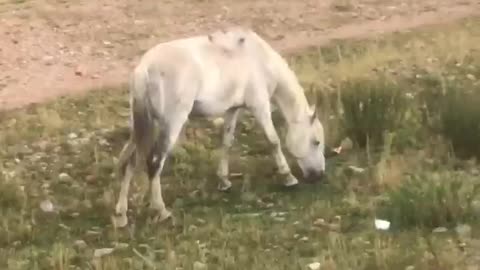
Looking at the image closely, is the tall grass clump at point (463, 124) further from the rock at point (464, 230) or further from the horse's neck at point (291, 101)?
the rock at point (464, 230)

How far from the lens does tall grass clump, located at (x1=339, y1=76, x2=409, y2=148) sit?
31.0 ft

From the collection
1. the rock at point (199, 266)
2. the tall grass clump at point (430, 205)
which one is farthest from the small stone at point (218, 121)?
the rock at point (199, 266)

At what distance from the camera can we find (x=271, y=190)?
8.72 metres

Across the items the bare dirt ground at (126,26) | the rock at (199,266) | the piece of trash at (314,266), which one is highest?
the piece of trash at (314,266)

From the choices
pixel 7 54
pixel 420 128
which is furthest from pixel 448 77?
pixel 7 54

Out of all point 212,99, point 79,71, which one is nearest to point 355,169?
point 212,99

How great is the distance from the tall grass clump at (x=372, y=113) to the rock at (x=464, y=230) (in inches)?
92.6

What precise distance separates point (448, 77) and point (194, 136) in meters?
3.05

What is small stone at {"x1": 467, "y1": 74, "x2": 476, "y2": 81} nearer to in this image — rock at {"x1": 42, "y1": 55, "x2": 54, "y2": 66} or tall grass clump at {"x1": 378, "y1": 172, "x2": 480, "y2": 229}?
tall grass clump at {"x1": 378, "y1": 172, "x2": 480, "y2": 229}

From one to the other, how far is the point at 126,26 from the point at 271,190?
8478 millimetres

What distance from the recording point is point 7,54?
1484 centimetres

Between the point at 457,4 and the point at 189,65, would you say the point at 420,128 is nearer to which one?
the point at 189,65

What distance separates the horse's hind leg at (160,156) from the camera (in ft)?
26.0

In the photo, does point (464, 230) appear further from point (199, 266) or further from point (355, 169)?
point (355, 169)
